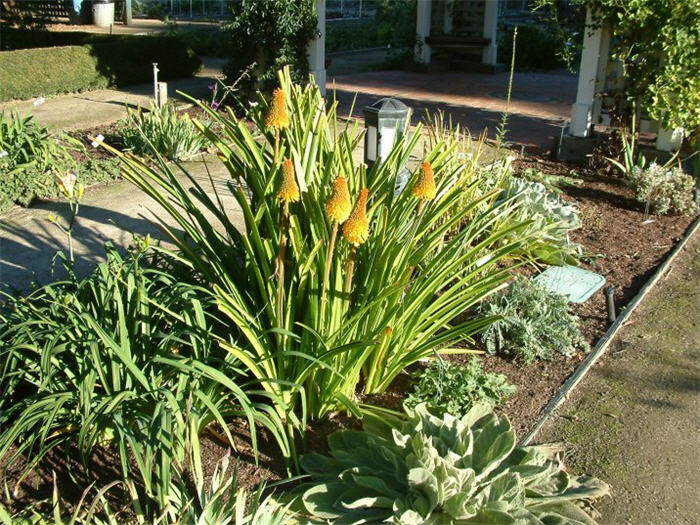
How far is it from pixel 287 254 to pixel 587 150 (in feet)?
19.5

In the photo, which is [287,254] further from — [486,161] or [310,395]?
[486,161]

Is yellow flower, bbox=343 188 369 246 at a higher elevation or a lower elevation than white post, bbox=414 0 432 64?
lower

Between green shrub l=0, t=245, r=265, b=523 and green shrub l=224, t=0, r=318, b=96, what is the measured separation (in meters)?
7.52

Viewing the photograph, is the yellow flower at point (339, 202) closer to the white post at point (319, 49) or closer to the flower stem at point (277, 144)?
the flower stem at point (277, 144)

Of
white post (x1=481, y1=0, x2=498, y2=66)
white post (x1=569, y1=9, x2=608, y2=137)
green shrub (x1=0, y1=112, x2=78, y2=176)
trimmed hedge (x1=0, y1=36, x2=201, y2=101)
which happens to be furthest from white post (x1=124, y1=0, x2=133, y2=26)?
white post (x1=569, y1=9, x2=608, y2=137)

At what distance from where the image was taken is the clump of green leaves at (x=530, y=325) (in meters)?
4.07

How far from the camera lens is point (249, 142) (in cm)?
322

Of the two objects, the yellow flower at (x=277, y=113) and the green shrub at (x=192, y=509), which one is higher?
the yellow flower at (x=277, y=113)

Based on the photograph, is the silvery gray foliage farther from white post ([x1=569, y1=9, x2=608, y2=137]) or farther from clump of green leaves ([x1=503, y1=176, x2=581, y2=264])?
white post ([x1=569, y1=9, x2=608, y2=137])

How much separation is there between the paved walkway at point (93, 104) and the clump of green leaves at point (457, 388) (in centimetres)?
676

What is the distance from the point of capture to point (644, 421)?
11.8ft

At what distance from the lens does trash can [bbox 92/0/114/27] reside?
79.2 feet

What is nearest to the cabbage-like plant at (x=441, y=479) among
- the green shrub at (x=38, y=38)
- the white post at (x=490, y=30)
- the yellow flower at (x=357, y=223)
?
the yellow flower at (x=357, y=223)

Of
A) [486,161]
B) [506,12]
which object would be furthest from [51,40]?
[506,12]
